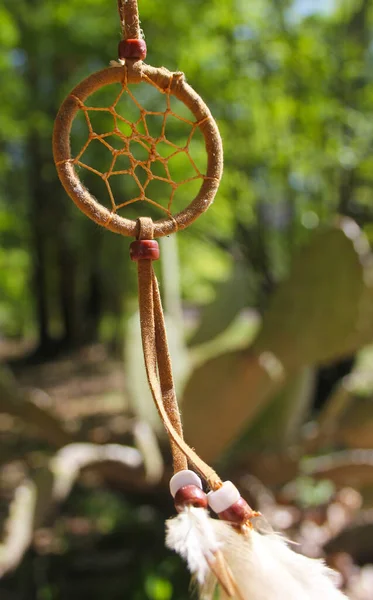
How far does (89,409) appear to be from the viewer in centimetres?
261

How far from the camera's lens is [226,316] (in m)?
1.51

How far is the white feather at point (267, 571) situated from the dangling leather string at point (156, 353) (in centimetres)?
4

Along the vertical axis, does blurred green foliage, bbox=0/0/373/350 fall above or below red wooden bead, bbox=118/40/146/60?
above

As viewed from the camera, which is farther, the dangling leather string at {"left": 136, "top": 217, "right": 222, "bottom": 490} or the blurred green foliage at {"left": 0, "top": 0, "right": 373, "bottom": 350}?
the blurred green foliage at {"left": 0, "top": 0, "right": 373, "bottom": 350}

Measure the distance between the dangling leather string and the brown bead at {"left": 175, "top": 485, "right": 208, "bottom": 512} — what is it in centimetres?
2

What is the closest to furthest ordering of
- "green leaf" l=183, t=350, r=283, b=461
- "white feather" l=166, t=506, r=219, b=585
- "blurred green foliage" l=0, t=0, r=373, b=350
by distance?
"white feather" l=166, t=506, r=219, b=585 → "green leaf" l=183, t=350, r=283, b=461 → "blurred green foliage" l=0, t=0, r=373, b=350

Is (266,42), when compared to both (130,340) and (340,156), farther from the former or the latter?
(130,340)

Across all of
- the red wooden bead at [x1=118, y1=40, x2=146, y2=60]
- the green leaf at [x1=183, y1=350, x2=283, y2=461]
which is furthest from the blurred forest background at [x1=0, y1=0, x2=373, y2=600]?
the red wooden bead at [x1=118, y1=40, x2=146, y2=60]

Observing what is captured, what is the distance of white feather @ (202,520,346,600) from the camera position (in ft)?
0.87

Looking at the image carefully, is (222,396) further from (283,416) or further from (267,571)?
(267,571)

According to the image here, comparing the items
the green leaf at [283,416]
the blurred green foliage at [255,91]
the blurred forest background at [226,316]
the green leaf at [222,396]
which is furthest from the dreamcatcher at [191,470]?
the blurred green foliage at [255,91]

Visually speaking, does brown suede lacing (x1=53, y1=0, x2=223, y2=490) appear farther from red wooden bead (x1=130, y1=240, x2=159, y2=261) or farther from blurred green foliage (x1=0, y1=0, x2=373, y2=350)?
blurred green foliage (x1=0, y1=0, x2=373, y2=350)

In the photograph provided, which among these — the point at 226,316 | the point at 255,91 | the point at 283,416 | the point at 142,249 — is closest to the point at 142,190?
the point at 142,249

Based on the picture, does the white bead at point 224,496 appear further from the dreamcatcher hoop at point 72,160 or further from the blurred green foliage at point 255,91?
the blurred green foliage at point 255,91
